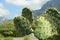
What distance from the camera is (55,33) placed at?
63.1 ft

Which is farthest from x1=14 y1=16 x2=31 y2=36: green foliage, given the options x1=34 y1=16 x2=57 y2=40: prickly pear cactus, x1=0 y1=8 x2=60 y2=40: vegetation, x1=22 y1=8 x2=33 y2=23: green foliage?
x1=34 y1=16 x2=57 y2=40: prickly pear cactus

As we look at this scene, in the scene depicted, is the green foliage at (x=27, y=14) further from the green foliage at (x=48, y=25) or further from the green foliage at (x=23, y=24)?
the green foliage at (x=48, y=25)

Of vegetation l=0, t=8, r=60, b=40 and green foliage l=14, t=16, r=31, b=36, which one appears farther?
green foliage l=14, t=16, r=31, b=36

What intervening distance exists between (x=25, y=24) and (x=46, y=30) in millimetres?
2226

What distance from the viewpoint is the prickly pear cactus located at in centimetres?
1761

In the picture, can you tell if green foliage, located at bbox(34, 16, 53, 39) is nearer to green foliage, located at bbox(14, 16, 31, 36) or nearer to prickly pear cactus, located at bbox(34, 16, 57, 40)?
prickly pear cactus, located at bbox(34, 16, 57, 40)

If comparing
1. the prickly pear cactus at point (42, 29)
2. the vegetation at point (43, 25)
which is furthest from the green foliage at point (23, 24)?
the prickly pear cactus at point (42, 29)

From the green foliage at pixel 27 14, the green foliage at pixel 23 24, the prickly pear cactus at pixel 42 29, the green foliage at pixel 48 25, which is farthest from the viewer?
the green foliage at pixel 27 14

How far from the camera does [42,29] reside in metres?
17.6

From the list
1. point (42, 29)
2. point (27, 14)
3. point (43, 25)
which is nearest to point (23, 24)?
point (27, 14)

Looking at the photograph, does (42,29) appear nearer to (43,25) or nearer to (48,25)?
(43,25)

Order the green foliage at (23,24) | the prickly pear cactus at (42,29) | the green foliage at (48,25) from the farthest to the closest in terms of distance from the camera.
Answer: the green foliage at (23,24)
the green foliage at (48,25)
the prickly pear cactus at (42,29)

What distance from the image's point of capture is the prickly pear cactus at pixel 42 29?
57.8 feet

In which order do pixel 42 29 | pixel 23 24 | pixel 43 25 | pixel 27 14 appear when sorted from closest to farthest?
1. pixel 42 29
2. pixel 43 25
3. pixel 23 24
4. pixel 27 14
